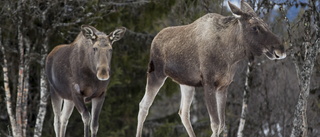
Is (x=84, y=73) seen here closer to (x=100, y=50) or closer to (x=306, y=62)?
(x=100, y=50)

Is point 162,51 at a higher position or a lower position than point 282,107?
higher

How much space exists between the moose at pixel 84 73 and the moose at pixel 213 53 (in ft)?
2.44

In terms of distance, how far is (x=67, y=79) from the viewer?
27.4ft

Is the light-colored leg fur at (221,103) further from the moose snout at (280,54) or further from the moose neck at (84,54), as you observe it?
the moose neck at (84,54)

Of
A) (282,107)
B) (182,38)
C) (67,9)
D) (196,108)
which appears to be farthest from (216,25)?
(196,108)

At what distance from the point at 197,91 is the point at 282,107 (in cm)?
454

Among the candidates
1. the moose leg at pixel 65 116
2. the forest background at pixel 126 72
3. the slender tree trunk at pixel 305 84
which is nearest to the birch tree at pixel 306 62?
the slender tree trunk at pixel 305 84

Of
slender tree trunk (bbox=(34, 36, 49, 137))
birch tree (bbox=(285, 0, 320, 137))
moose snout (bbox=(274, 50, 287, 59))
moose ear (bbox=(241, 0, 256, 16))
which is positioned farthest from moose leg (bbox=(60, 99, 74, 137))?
birch tree (bbox=(285, 0, 320, 137))

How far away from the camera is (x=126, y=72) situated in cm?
1538

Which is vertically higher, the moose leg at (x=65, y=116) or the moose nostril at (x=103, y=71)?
the moose nostril at (x=103, y=71)

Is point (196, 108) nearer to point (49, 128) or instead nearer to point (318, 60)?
point (49, 128)

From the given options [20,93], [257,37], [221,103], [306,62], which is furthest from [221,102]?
[20,93]

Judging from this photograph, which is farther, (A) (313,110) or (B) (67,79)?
(A) (313,110)

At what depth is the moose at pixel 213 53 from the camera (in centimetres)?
716
